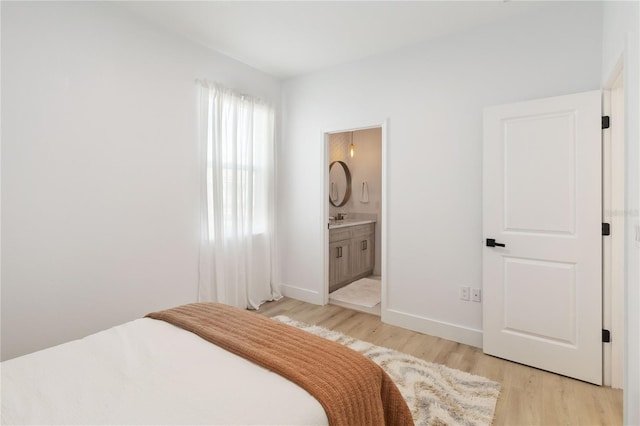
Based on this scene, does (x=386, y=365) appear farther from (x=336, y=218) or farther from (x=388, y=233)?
(x=336, y=218)

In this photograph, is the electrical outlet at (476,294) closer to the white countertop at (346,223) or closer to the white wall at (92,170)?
the white countertop at (346,223)

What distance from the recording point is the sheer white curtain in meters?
3.13

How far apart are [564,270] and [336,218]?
3473mm

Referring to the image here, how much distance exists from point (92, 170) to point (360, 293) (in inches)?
126

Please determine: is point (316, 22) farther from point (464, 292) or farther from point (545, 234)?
point (464, 292)

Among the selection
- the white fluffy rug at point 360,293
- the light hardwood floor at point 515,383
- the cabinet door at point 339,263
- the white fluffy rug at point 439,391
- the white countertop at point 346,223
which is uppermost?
the white countertop at point 346,223

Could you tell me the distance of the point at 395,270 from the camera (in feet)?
10.4

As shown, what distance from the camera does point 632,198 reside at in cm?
151

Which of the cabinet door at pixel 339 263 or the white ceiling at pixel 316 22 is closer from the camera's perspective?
the white ceiling at pixel 316 22

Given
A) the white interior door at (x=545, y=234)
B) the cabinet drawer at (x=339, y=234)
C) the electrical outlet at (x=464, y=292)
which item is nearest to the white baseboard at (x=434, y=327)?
the white interior door at (x=545, y=234)

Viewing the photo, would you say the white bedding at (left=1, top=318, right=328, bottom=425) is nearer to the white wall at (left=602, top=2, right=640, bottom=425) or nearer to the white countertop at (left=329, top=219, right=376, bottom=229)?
the white wall at (left=602, top=2, right=640, bottom=425)

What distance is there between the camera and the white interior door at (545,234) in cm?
215

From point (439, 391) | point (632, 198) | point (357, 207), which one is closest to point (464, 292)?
point (439, 391)

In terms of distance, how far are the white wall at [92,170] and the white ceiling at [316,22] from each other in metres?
0.28
